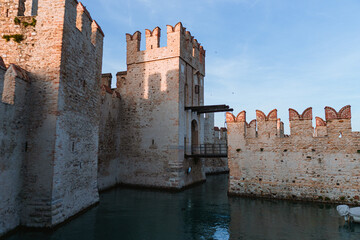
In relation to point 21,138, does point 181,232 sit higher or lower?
lower

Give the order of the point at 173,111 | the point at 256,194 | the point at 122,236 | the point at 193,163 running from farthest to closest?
the point at 193,163 < the point at 173,111 < the point at 256,194 < the point at 122,236

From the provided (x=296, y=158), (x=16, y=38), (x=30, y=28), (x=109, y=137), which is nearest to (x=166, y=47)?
(x=109, y=137)

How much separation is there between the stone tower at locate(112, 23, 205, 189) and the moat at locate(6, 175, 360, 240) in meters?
3.03

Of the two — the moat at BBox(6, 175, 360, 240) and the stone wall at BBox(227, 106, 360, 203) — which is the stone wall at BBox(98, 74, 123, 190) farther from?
the stone wall at BBox(227, 106, 360, 203)

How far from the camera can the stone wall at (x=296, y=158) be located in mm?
10703

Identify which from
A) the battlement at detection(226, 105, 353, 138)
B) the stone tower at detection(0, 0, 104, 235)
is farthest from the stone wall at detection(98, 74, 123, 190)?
the battlement at detection(226, 105, 353, 138)

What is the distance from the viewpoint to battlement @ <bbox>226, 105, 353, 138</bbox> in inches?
429

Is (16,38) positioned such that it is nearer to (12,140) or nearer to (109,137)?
(12,140)

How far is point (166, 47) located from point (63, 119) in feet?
30.8

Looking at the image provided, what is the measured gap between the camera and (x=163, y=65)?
15664 millimetres

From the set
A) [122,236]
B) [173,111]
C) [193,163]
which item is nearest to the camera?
[122,236]

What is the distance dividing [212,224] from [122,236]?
3112mm

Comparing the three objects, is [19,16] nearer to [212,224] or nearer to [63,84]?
[63,84]

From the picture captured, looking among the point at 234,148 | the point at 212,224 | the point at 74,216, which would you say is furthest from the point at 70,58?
the point at 234,148
